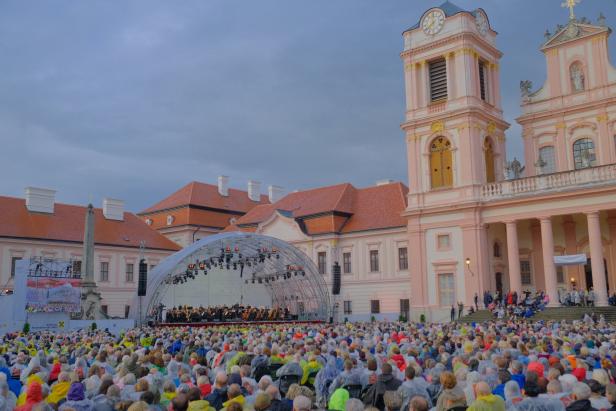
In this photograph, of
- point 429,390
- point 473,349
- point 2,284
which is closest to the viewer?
point 429,390

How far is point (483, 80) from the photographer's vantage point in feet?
127

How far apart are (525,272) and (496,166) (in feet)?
22.4

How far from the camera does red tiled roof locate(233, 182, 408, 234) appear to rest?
45.5 m

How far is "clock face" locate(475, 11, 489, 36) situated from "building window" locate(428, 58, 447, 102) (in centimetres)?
298

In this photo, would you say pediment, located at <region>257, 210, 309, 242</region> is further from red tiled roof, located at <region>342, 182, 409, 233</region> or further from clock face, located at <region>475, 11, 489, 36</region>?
clock face, located at <region>475, 11, 489, 36</region>

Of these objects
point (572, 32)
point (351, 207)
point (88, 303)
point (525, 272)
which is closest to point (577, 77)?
point (572, 32)

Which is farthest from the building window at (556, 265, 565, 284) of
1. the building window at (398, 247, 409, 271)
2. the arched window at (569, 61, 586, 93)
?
the building window at (398, 247, 409, 271)

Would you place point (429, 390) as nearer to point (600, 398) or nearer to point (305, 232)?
point (600, 398)

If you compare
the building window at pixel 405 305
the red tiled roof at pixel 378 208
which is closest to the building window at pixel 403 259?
the red tiled roof at pixel 378 208

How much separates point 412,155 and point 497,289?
9653 mm

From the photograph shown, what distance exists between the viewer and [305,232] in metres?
48.0

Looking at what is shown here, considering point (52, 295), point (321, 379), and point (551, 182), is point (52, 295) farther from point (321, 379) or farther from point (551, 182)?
point (551, 182)

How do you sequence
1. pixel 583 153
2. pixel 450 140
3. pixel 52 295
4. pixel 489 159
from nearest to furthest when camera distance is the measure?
pixel 52 295 → pixel 583 153 → pixel 450 140 → pixel 489 159

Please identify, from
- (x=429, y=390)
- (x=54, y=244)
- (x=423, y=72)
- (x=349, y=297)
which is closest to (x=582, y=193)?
(x=423, y=72)
